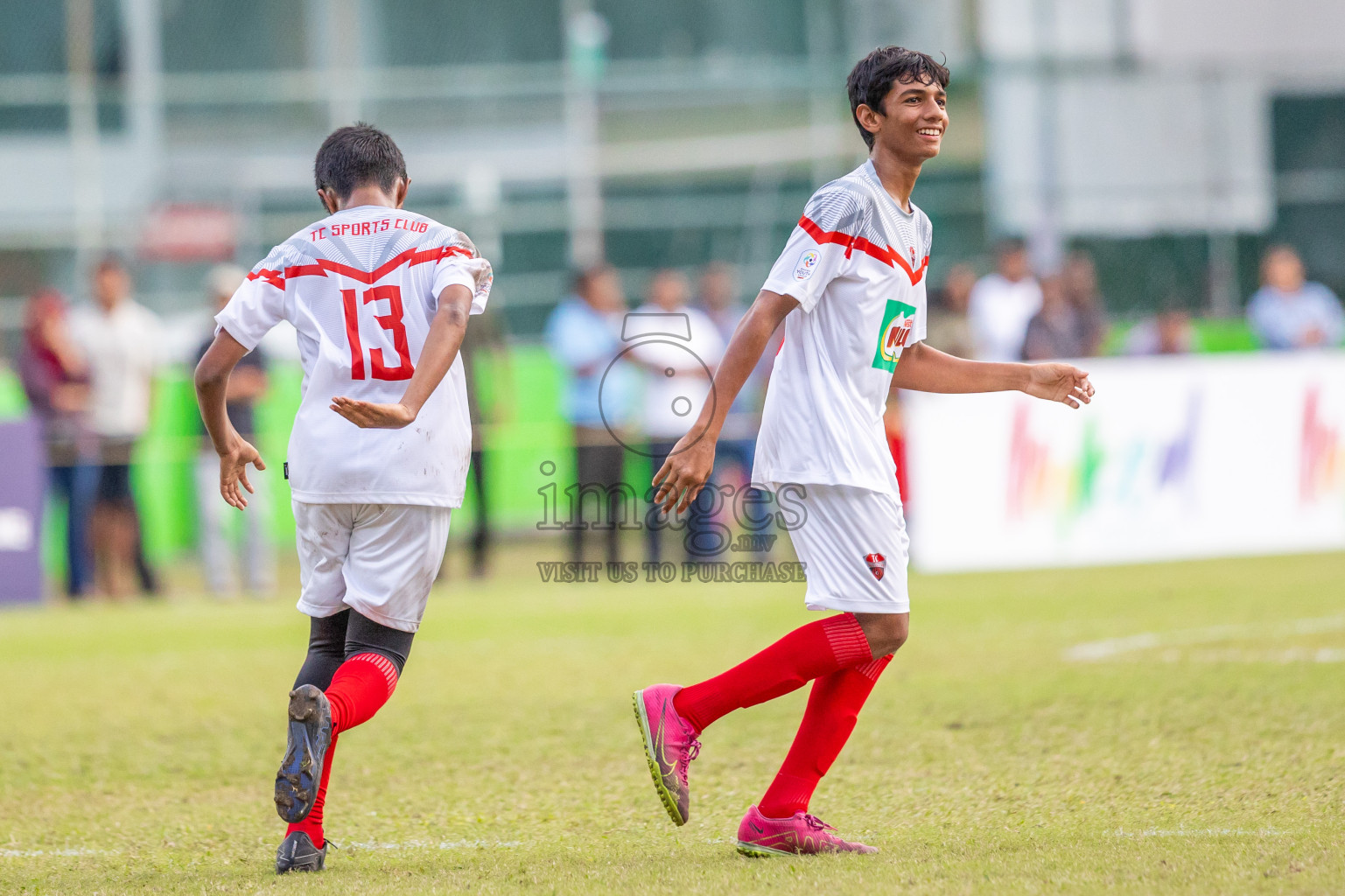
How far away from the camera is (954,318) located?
43.3 feet

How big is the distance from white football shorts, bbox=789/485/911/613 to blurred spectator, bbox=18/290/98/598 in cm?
874

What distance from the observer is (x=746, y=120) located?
21.0 meters

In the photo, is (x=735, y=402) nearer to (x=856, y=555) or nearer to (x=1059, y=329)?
(x=1059, y=329)

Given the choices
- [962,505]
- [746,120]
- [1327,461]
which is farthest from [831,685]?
[746,120]

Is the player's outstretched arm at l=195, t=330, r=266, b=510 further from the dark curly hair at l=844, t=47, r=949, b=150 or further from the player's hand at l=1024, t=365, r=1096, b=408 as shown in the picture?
the player's hand at l=1024, t=365, r=1096, b=408

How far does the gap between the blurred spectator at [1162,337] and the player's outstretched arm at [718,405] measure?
10.3 metres

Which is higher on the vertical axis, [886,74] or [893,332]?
[886,74]

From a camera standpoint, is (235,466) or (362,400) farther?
(235,466)

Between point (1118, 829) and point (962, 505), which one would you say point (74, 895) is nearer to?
point (1118, 829)

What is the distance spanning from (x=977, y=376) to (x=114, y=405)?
877 cm

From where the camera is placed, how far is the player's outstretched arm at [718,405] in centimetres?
395

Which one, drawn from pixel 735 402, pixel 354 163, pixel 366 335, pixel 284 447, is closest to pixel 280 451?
pixel 284 447

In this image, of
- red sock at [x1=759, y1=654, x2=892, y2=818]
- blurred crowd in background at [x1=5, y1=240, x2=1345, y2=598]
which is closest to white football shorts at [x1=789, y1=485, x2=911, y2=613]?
red sock at [x1=759, y1=654, x2=892, y2=818]

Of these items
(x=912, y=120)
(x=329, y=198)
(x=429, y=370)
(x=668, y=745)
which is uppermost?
(x=912, y=120)
